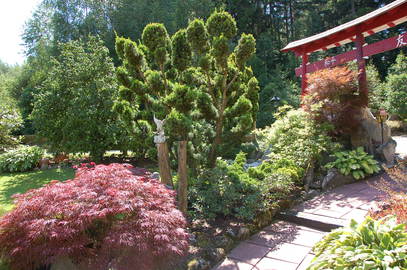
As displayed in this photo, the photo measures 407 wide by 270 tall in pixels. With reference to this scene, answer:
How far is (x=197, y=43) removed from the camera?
15.1ft

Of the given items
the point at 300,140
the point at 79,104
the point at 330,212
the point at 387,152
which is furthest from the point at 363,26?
the point at 79,104

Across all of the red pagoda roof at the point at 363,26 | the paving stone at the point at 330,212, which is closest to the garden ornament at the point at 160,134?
the paving stone at the point at 330,212

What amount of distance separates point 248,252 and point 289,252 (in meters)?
0.44

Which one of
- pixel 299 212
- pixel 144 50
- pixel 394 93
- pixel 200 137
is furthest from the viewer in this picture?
pixel 394 93

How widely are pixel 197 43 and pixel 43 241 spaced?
3.25 m

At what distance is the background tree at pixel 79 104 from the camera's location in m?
8.58

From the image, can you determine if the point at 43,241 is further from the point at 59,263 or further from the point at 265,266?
the point at 265,266

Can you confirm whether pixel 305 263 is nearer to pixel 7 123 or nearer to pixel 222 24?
pixel 222 24

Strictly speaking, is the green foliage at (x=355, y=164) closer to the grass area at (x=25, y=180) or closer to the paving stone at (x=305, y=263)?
the paving stone at (x=305, y=263)

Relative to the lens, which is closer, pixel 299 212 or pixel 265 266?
pixel 265 266

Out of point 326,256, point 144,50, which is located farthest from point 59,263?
point 144,50

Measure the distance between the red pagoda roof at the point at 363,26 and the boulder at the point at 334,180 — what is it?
3.25 meters

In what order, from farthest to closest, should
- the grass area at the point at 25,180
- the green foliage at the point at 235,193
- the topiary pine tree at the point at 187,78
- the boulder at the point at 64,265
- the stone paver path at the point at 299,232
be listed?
the grass area at the point at 25,180, the topiary pine tree at the point at 187,78, the green foliage at the point at 235,193, the stone paver path at the point at 299,232, the boulder at the point at 64,265

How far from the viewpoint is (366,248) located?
2430 millimetres
